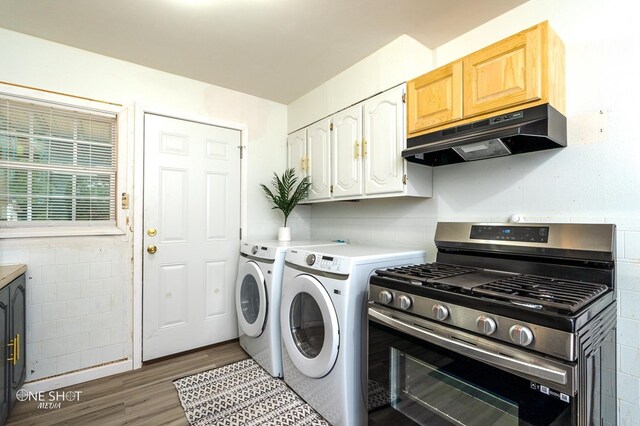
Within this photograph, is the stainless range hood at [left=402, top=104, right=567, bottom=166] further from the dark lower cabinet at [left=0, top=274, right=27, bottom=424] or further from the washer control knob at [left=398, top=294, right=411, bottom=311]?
the dark lower cabinet at [left=0, top=274, right=27, bottom=424]

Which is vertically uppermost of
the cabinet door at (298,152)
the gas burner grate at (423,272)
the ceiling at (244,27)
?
the ceiling at (244,27)

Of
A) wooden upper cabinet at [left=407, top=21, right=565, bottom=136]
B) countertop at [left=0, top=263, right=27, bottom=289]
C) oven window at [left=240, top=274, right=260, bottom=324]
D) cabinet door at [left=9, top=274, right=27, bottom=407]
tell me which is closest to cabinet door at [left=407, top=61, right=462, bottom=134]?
wooden upper cabinet at [left=407, top=21, right=565, bottom=136]

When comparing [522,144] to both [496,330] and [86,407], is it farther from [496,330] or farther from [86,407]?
[86,407]

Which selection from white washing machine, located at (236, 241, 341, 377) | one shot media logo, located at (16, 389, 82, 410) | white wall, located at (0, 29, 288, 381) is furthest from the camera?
white washing machine, located at (236, 241, 341, 377)

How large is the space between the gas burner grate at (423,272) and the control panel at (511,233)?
0.21 metres

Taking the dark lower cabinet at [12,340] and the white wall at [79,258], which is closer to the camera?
the dark lower cabinet at [12,340]

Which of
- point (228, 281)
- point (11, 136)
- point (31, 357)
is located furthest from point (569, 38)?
point (31, 357)

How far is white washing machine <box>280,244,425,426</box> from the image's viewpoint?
161cm

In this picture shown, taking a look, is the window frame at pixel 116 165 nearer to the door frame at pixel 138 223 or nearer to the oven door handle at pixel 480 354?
the door frame at pixel 138 223

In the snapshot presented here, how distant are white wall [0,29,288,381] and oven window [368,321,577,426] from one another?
2.04 meters

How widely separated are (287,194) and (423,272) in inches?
69.0

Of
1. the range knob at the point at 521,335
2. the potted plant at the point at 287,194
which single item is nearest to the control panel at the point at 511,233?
the range knob at the point at 521,335

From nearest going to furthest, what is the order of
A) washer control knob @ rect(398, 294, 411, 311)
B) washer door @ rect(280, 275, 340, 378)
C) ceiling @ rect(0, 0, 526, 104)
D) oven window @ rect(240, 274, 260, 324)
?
washer control knob @ rect(398, 294, 411, 311) < washer door @ rect(280, 275, 340, 378) < ceiling @ rect(0, 0, 526, 104) < oven window @ rect(240, 274, 260, 324)

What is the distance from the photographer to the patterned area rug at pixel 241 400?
5.89 feet
